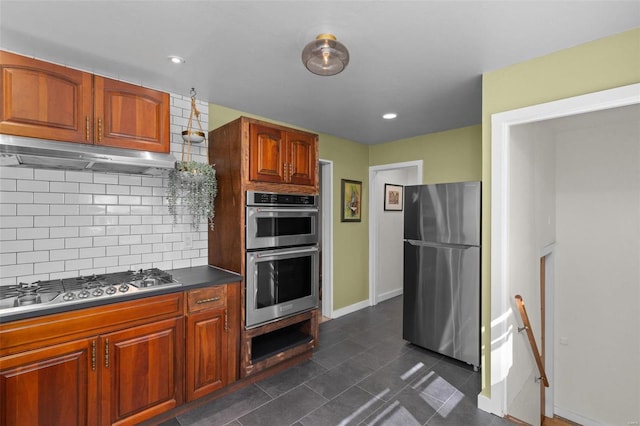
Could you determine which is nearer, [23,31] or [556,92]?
[23,31]

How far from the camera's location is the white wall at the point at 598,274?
311cm

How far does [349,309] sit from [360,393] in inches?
76.1

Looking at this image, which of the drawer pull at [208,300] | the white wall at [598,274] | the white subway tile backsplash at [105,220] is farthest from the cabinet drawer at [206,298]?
the white wall at [598,274]

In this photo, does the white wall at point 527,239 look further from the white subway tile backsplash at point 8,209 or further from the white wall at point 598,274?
the white subway tile backsplash at point 8,209

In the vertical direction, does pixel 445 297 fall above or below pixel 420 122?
below

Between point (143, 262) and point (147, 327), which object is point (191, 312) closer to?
point (147, 327)

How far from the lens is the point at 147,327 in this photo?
6.48ft

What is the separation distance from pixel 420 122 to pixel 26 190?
3584 millimetres

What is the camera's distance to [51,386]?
164 cm

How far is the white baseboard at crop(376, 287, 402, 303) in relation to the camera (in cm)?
502

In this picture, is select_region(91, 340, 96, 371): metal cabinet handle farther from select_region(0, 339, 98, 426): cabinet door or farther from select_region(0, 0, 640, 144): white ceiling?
select_region(0, 0, 640, 144): white ceiling

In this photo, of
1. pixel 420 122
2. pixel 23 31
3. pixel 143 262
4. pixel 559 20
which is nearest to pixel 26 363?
pixel 143 262

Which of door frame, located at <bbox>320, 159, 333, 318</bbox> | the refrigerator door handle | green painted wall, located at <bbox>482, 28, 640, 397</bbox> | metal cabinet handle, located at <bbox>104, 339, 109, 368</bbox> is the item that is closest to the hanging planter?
metal cabinet handle, located at <bbox>104, 339, 109, 368</bbox>

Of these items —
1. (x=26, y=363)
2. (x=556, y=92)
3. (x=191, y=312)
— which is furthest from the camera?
(x=191, y=312)
